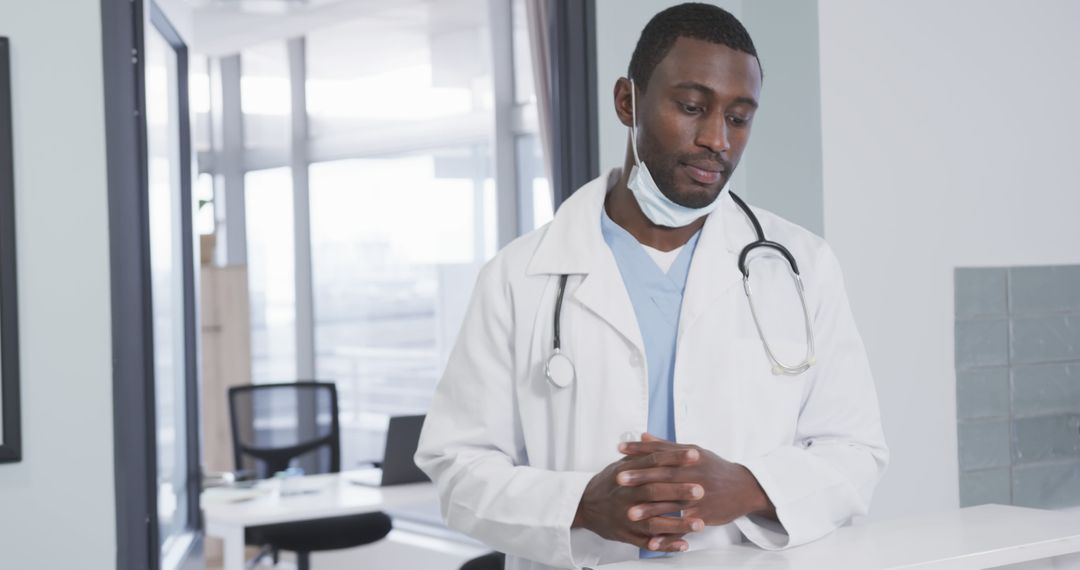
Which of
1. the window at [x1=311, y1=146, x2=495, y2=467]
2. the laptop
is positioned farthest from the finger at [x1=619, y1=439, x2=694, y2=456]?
the window at [x1=311, y1=146, x2=495, y2=467]

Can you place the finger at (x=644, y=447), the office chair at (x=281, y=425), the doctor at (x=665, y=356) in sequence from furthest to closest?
the office chair at (x=281, y=425)
the doctor at (x=665, y=356)
the finger at (x=644, y=447)

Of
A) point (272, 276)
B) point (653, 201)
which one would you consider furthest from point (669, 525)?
point (272, 276)

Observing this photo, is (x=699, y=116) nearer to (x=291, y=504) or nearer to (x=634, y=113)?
(x=634, y=113)

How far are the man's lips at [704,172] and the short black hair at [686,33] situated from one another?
153 mm

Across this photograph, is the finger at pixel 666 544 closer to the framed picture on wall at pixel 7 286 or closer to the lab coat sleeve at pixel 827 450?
the lab coat sleeve at pixel 827 450

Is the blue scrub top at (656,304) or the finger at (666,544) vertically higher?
the blue scrub top at (656,304)

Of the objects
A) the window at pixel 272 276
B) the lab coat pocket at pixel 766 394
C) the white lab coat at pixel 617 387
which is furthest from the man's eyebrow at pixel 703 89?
the window at pixel 272 276

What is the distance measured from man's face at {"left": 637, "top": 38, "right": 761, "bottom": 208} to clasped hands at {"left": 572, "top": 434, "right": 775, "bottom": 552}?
374 millimetres

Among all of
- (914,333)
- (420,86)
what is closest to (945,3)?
(914,333)

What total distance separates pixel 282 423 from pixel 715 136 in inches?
147

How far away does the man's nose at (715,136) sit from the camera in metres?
1.48

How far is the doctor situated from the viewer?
57.4 inches

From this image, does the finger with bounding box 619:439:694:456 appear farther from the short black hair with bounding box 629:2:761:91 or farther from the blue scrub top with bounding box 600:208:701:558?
the short black hair with bounding box 629:2:761:91

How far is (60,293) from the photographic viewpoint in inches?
92.8
